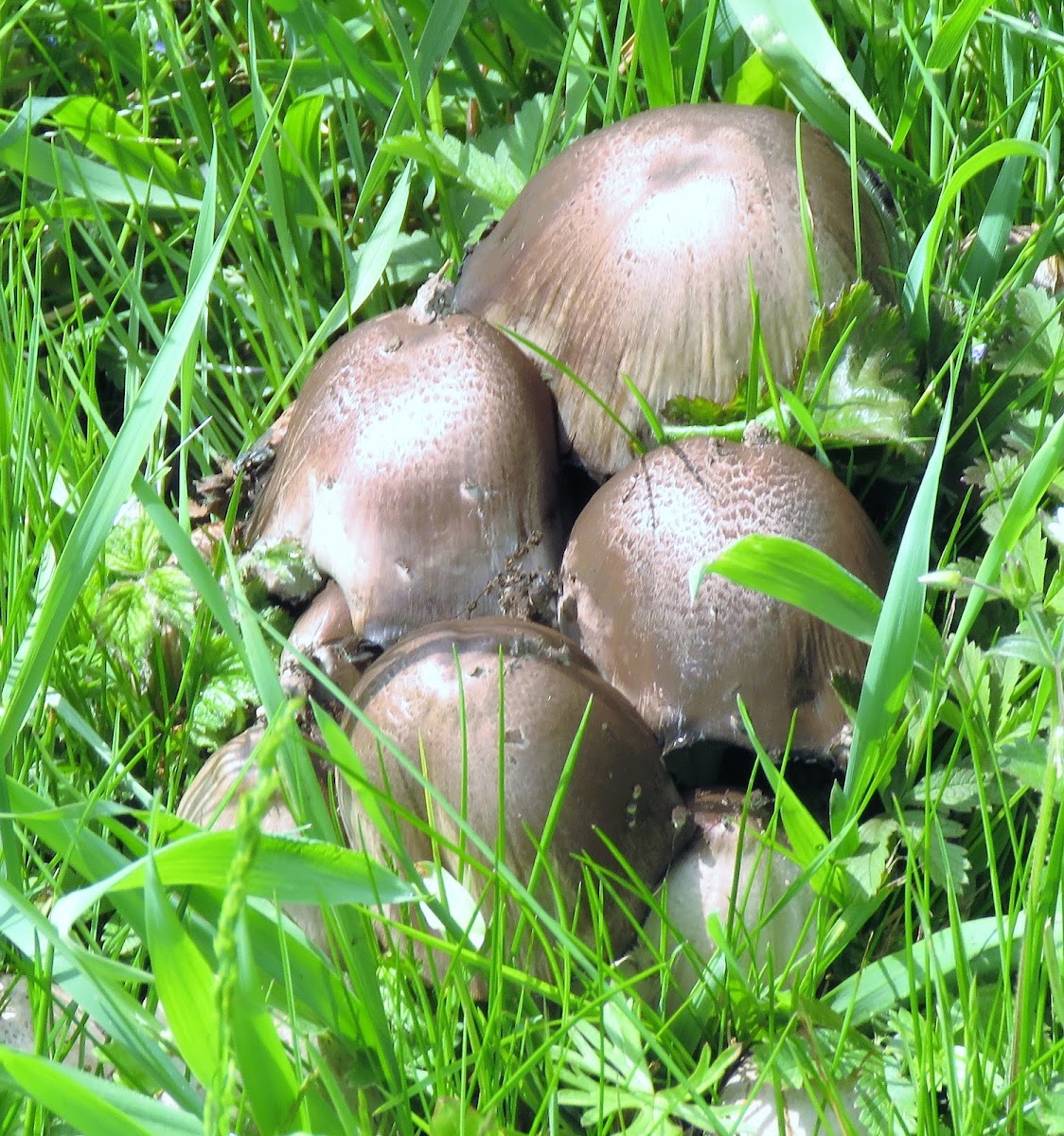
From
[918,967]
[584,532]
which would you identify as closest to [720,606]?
[584,532]

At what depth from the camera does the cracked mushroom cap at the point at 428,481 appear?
5.21 feet

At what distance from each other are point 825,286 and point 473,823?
82cm

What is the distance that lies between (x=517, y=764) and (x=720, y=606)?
297 mm

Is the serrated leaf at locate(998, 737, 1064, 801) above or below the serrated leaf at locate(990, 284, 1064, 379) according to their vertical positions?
below

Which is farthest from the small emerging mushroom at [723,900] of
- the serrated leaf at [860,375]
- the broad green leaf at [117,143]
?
the broad green leaf at [117,143]

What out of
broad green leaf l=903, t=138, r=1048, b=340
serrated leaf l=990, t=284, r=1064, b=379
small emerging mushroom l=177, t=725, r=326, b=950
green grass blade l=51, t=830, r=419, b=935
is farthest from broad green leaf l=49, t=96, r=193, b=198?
green grass blade l=51, t=830, r=419, b=935

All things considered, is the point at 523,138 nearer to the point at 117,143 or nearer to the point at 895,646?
the point at 117,143

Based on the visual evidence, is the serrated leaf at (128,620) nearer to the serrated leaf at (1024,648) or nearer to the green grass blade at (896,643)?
the green grass blade at (896,643)

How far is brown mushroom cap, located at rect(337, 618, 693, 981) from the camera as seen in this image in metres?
1.33

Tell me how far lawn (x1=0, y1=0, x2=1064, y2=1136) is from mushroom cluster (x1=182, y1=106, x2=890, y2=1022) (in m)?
0.06

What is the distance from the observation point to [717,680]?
1.44m

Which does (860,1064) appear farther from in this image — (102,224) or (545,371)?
(102,224)

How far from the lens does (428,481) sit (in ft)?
5.20

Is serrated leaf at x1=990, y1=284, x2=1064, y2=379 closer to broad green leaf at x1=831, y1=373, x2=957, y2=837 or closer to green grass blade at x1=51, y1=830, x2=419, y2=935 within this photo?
broad green leaf at x1=831, y1=373, x2=957, y2=837
